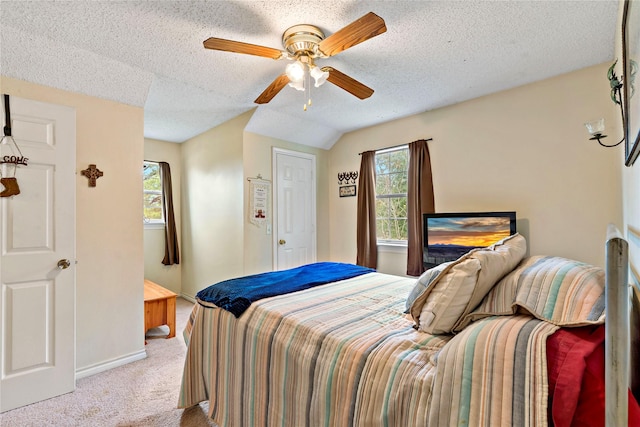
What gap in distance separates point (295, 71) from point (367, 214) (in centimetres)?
247

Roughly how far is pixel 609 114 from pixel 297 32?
2.63m

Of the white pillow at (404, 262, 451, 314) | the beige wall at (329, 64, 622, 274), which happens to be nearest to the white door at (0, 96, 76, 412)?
the white pillow at (404, 262, 451, 314)

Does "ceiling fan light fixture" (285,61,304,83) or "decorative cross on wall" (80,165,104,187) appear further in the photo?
"decorative cross on wall" (80,165,104,187)

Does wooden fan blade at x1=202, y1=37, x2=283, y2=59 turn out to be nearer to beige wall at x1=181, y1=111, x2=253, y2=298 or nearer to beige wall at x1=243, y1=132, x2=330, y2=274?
beige wall at x1=181, y1=111, x2=253, y2=298

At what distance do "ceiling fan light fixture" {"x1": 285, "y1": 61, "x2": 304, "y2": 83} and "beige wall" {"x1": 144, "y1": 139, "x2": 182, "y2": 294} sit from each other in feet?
11.3

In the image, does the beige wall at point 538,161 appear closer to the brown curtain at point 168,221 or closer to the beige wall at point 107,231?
the beige wall at point 107,231

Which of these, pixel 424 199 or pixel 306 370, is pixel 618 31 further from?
pixel 306 370

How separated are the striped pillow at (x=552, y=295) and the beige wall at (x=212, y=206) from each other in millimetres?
2971

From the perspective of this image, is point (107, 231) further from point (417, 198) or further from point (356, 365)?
point (417, 198)

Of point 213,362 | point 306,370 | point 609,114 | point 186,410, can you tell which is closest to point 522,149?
point 609,114

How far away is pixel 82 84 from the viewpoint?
235 cm

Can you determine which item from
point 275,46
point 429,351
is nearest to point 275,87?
point 275,46

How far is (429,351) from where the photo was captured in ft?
3.52

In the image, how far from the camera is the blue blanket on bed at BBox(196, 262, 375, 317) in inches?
65.5
